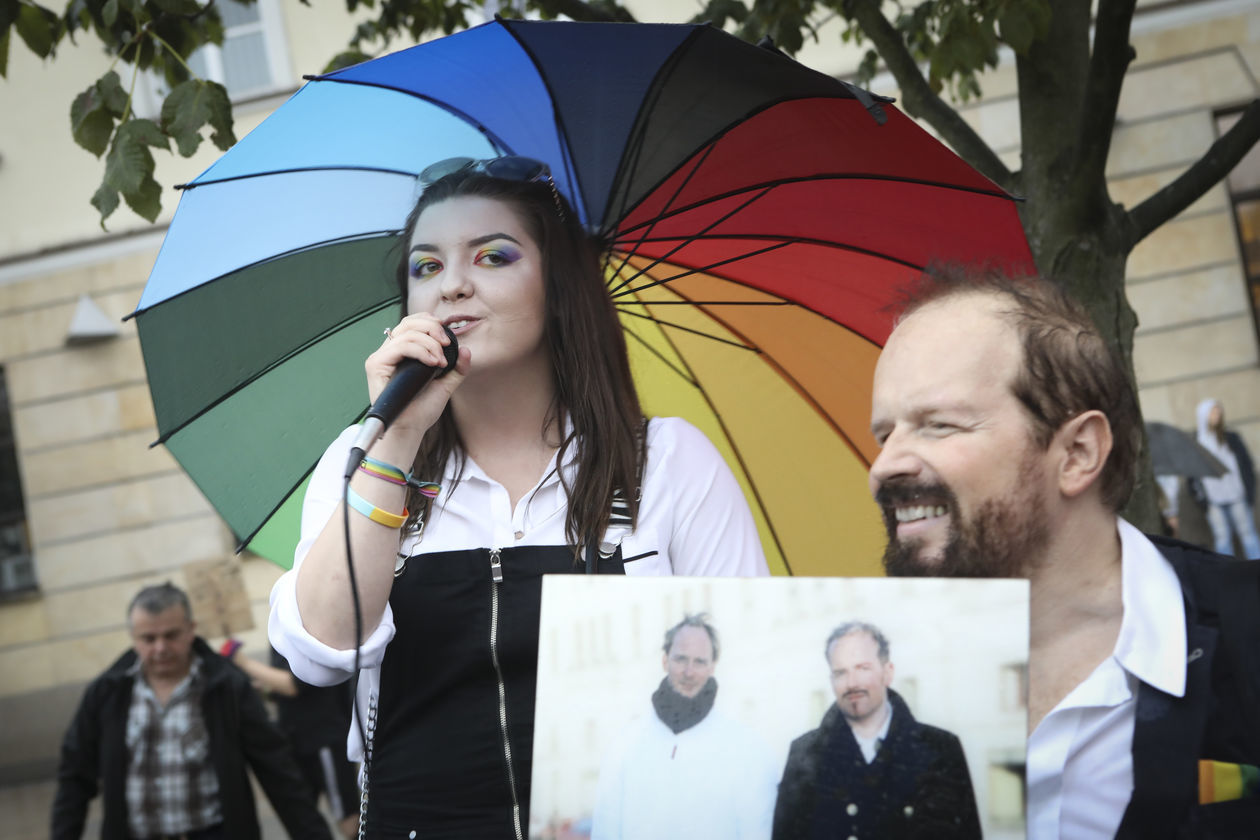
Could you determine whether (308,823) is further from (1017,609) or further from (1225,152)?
(1017,609)

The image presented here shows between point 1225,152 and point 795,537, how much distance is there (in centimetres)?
182

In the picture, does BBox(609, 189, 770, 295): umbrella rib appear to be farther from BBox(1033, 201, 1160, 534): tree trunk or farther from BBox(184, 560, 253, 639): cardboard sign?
BBox(184, 560, 253, 639): cardboard sign

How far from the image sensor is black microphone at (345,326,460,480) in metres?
1.94

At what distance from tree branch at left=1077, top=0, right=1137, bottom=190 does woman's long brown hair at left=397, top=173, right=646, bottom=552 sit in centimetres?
176

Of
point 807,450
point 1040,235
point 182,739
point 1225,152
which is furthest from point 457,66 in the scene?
point 182,739

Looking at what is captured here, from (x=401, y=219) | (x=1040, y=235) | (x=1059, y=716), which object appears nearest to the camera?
(x=1059, y=716)

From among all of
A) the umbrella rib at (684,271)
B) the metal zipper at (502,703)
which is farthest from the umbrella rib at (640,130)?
the metal zipper at (502,703)

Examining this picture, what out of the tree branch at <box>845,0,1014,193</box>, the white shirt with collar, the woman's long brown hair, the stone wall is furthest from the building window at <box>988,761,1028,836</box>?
the stone wall

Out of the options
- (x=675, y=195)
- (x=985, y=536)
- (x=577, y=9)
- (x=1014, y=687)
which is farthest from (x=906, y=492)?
(x=577, y=9)

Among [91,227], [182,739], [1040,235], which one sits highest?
[91,227]

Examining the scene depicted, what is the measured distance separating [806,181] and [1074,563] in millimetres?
1361

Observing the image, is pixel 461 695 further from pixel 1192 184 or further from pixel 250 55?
pixel 250 55

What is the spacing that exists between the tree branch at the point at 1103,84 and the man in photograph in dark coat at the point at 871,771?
261 cm

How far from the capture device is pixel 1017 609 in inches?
53.4
